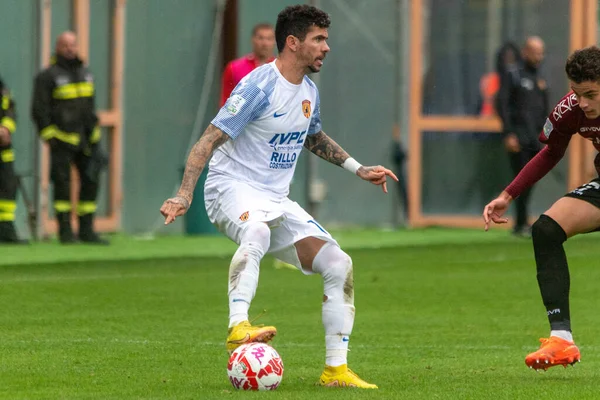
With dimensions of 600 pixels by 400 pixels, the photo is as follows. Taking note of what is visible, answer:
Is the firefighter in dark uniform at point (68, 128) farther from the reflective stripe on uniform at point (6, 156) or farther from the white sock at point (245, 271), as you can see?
the white sock at point (245, 271)

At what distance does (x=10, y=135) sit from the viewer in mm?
16500

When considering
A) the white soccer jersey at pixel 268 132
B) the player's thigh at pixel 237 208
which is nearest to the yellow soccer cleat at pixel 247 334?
the player's thigh at pixel 237 208

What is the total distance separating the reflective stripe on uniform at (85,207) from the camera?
17000 mm

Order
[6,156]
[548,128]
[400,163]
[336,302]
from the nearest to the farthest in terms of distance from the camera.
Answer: [336,302] < [548,128] < [6,156] < [400,163]

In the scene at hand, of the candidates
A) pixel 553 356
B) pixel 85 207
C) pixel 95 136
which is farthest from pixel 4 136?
pixel 553 356

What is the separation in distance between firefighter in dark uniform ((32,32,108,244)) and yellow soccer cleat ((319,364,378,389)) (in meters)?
9.63

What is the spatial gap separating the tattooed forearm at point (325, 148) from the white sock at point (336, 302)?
0.70 metres

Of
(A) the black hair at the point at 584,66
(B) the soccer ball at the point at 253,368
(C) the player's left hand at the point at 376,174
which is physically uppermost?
(A) the black hair at the point at 584,66

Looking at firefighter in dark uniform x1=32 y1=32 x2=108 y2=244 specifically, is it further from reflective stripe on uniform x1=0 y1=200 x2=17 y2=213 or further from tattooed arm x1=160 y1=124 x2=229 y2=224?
tattooed arm x1=160 y1=124 x2=229 y2=224

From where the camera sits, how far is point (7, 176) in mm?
16484

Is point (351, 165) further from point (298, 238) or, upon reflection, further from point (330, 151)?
point (298, 238)

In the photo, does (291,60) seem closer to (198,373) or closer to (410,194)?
(198,373)

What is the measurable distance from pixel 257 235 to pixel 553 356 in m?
1.59

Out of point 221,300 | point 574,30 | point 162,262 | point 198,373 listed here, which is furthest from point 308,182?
point 198,373
